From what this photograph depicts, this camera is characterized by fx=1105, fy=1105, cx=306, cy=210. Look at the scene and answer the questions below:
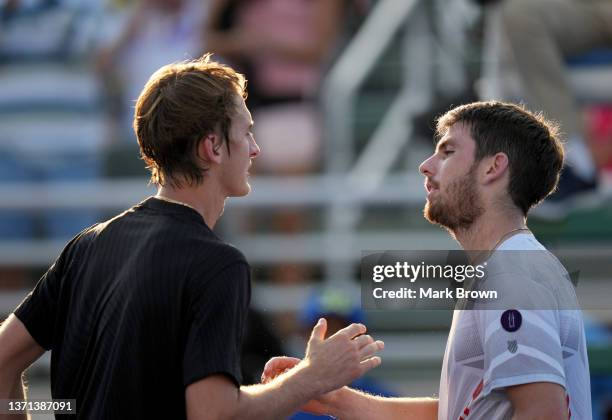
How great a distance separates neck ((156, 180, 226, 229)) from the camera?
7.18 ft

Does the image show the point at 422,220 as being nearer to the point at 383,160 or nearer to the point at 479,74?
the point at 383,160

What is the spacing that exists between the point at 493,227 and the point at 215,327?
2.13 ft

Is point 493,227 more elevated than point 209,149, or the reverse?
point 209,149

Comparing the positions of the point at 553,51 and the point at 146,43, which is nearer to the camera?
the point at 553,51

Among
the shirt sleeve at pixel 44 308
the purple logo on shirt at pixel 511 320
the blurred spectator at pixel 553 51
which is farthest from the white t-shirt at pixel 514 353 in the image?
the blurred spectator at pixel 553 51

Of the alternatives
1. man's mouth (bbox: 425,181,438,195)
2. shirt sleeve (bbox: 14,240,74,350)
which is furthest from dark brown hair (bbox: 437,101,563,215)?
shirt sleeve (bbox: 14,240,74,350)

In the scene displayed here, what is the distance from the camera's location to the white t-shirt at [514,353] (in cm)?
206

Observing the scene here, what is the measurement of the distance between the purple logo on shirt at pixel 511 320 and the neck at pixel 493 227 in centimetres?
21

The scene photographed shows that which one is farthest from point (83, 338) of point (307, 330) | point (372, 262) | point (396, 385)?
point (396, 385)

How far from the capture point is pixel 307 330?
14.1 ft

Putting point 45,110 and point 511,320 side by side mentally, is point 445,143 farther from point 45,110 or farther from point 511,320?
point 45,110

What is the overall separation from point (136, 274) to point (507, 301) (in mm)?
704

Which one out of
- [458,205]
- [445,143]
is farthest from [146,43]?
[458,205]

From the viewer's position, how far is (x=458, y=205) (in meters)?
2.32
